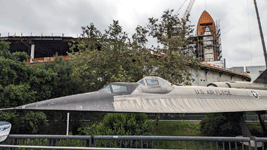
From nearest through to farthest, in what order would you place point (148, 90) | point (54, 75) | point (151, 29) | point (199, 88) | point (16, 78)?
point (148, 90) < point (199, 88) < point (16, 78) < point (54, 75) < point (151, 29)

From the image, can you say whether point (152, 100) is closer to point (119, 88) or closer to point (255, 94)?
point (119, 88)

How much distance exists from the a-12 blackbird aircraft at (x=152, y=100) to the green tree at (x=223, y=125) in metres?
3.52

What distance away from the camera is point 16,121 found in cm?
1155

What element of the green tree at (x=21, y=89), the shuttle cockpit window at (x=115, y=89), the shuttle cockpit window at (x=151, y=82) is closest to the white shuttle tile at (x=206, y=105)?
the shuttle cockpit window at (x=151, y=82)

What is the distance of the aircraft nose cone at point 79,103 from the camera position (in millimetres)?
4844

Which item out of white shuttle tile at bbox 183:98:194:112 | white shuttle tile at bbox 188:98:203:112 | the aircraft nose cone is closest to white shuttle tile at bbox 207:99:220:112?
white shuttle tile at bbox 188:98:203:112

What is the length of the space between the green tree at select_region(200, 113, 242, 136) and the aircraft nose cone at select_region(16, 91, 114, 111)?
32.8ft

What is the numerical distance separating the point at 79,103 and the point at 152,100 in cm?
278

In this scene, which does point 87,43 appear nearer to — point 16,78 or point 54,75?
point 54,75

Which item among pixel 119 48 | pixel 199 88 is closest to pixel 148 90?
pixel 199 88

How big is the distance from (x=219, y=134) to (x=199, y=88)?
670 centimetres

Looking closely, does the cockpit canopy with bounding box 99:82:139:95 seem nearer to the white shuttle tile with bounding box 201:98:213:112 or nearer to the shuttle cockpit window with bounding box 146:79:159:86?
the shuttle cockpit window with bounding box 146:79:159:86

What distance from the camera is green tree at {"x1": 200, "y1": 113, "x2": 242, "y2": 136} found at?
11.7 m

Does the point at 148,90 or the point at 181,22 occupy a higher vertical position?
the point at 181,22
